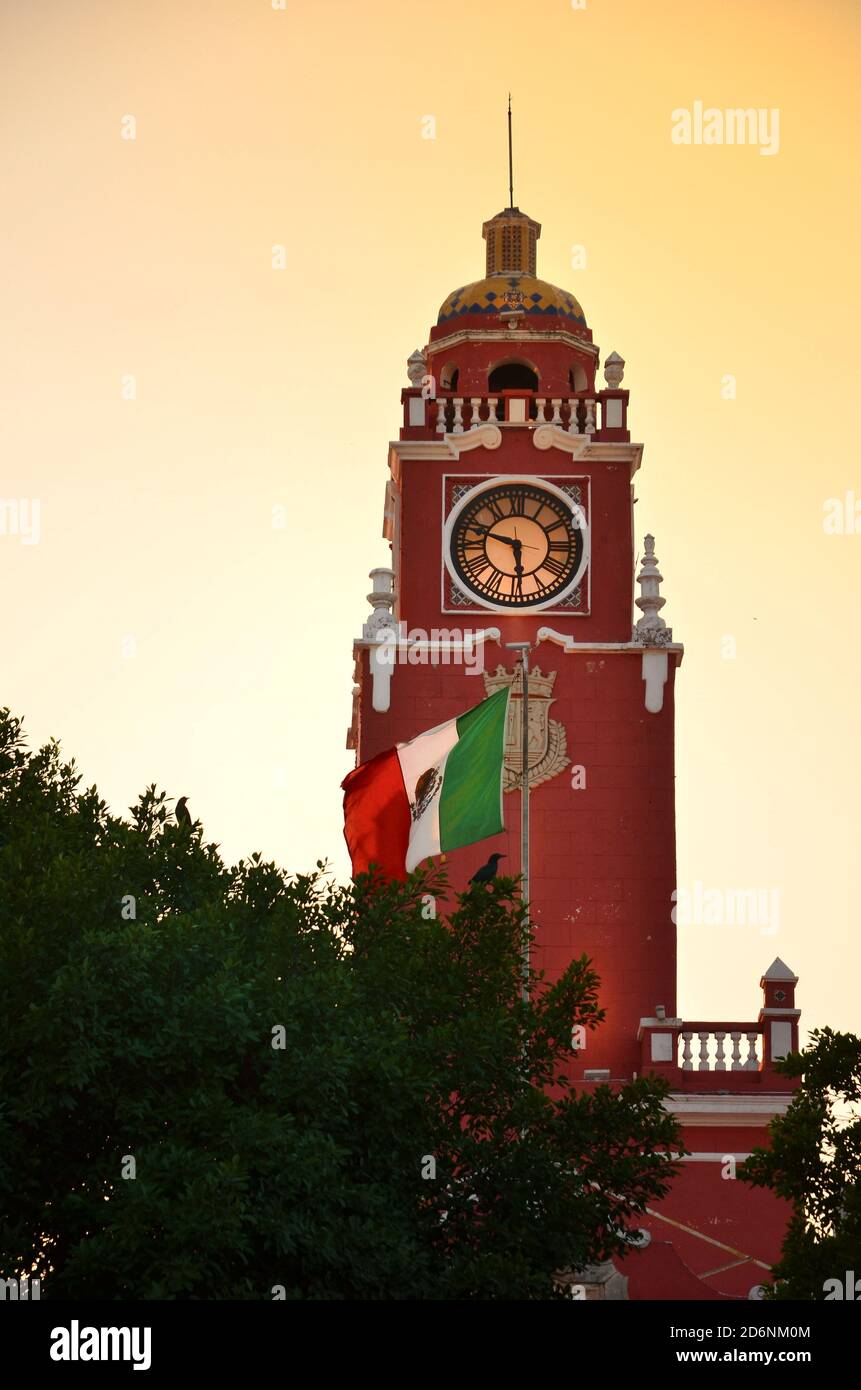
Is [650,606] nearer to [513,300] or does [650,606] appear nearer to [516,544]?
[516,544]

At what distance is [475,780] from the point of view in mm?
38469

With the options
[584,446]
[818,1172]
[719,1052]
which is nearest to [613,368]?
[584,446]

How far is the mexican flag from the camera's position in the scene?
3803cm

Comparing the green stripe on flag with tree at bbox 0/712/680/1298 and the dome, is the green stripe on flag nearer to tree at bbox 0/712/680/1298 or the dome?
tree at bbox 0/712/680/1298

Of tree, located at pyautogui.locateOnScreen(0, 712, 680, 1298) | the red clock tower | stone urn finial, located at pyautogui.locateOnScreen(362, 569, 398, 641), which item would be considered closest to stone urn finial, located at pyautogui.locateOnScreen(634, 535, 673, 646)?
the red clock tower

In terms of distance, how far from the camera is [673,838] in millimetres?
47781

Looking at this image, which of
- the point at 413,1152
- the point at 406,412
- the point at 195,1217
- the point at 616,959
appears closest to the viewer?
the point at 195,1217

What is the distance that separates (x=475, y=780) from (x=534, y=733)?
9473mm

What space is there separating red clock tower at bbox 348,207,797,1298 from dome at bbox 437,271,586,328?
0.04 m

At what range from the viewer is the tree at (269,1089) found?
25.9 metres

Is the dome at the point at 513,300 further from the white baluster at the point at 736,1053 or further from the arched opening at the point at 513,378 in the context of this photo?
the white baluster at the point at 736,1053
